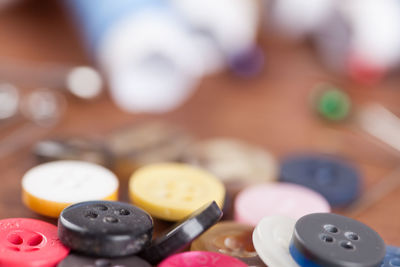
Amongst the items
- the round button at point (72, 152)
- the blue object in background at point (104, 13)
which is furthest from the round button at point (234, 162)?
the blue object in background at point (104, 13)

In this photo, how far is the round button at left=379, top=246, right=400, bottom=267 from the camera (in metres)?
0.67

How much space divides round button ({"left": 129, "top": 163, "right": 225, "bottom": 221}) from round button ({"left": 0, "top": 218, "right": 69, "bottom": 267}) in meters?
0.13

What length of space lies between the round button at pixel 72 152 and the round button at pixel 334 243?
39cm

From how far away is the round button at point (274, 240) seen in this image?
0.63 m

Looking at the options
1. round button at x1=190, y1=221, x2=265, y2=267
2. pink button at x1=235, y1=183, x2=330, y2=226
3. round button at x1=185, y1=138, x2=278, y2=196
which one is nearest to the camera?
round button at x1=190, y1=221, x2=265, y2=267

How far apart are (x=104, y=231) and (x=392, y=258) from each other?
0.34m

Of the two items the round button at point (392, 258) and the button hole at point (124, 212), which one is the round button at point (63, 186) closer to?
the button hole at point (124, 212)

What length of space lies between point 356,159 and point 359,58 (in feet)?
1.54

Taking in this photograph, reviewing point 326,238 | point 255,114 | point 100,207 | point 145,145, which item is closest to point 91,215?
point 100,207

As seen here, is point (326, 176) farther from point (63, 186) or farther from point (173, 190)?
point (63, 186)

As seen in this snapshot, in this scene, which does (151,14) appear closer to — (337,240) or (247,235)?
(247,235)

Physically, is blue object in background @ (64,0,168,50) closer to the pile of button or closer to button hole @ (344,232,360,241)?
the pile of button

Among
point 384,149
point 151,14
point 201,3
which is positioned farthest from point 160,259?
point 201,3

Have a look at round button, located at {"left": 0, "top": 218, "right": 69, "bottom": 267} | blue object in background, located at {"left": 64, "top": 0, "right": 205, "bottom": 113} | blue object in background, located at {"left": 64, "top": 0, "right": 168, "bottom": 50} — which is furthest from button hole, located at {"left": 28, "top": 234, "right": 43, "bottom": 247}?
blue object in background, located at {"left": 64, "top": 0, "right": 168, "bottom": 50}
